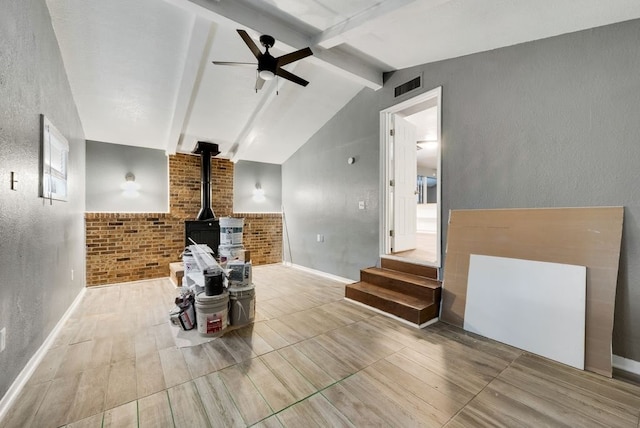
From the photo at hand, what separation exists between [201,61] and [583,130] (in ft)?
13.1

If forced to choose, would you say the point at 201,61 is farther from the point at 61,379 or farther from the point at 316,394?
the point at 316,394

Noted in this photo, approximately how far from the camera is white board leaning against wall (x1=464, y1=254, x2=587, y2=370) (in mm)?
2031

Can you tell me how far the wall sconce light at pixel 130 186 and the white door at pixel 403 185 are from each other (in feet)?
14.9

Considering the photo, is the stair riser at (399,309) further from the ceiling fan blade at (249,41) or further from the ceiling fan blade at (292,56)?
the ceiling fan blade at (249,41)

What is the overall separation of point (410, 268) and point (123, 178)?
16.5ft

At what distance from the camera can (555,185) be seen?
2.27m

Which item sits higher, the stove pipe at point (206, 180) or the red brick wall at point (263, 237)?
the stove pipe at point (206, 180)

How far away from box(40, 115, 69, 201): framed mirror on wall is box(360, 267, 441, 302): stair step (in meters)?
3.48

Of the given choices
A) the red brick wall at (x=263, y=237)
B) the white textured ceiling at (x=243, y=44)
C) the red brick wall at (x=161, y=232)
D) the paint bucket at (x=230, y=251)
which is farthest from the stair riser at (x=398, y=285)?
the red brick wall at (x=161, y=232)

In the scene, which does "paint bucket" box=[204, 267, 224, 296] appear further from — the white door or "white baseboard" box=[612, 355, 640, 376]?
"white baseboard" box=[612, 355, 640, 376]

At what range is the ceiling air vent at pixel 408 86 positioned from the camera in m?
3.33

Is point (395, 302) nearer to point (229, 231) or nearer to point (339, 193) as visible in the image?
point (339, 193)

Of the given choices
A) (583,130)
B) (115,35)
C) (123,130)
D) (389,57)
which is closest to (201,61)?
(115,35)

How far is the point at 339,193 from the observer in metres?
4.51
